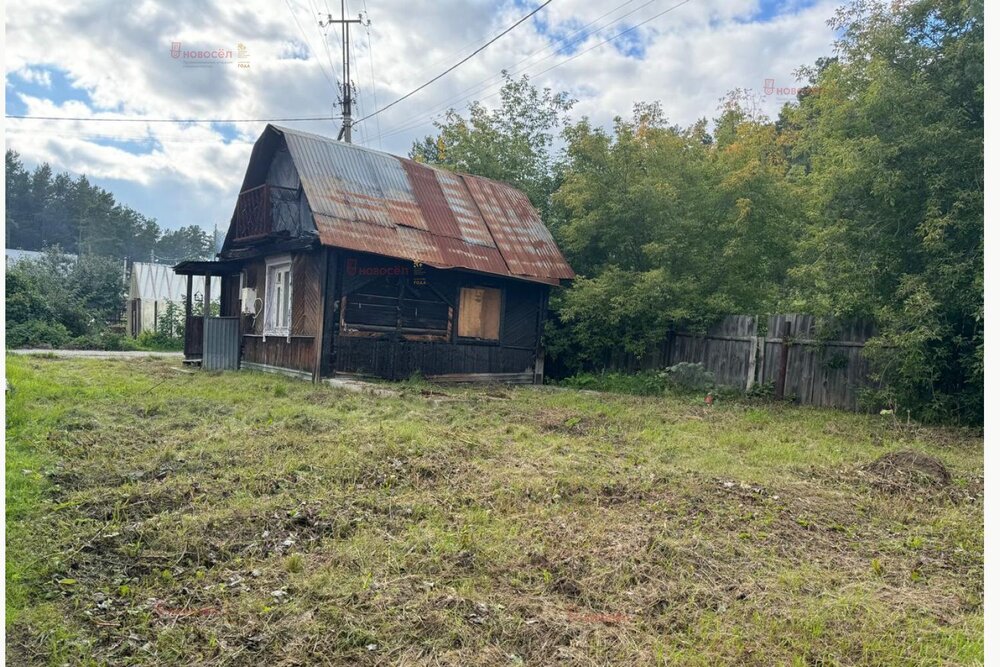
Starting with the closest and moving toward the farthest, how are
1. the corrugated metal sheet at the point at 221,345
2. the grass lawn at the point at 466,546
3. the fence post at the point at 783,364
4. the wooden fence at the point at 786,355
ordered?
the grass lawn at the point at 466,546 → the wooden fence at the point at 786,355 → the fence post at the point at 783,364 → the corrugated metal sheet at the point at 221,345

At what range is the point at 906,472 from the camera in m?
5.88

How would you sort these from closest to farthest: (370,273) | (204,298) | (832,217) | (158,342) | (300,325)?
(832,217)
(370,273)
(300,325)
(204,298)
(158,342)

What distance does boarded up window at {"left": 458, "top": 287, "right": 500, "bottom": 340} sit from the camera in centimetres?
1409

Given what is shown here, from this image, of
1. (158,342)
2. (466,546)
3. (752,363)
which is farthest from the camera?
(158,342)

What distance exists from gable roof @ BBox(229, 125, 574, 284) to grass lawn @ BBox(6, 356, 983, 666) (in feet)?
19.1

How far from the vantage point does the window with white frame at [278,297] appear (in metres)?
13.2

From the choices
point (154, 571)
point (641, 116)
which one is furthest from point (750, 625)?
point (641, 116)

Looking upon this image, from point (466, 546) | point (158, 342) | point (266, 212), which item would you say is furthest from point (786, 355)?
point (158, 342)

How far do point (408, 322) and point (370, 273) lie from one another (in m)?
1.35

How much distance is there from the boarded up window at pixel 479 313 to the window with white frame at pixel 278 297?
376cm

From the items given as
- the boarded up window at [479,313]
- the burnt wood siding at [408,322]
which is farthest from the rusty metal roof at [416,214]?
the boarded up window at [479,313]

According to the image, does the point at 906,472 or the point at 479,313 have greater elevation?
the point at 479,313
